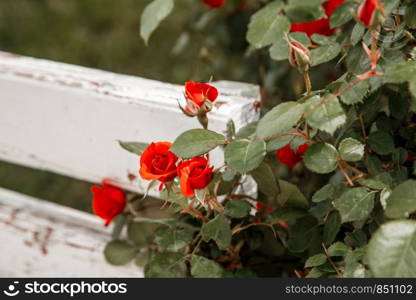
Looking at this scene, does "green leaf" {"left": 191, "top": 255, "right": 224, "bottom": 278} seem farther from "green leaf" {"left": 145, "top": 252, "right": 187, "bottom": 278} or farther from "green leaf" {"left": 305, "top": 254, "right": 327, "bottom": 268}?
"green leaf" {"left": 305, "top": 254, "right": 327, "bottom": 268}

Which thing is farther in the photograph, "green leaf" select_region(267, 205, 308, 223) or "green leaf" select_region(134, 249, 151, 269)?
A: "green leaf" select_region(134, 249, 151, 269)

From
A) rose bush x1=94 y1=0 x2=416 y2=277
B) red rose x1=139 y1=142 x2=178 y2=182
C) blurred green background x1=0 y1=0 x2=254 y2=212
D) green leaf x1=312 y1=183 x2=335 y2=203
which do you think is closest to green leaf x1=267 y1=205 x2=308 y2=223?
rose bush x1=94 y1=0 x2=416 y2=277

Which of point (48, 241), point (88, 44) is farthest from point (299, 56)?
point (88, 44)

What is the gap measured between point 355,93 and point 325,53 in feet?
0.49

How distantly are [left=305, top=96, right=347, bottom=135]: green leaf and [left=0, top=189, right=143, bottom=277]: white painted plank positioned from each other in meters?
0.58

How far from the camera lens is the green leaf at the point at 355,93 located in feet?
2.21

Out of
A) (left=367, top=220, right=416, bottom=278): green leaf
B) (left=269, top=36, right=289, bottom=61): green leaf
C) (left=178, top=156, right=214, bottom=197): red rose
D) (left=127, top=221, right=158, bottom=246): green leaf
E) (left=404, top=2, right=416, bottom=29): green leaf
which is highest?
(left=269, top=36, right=289, bottom=61): green leaf

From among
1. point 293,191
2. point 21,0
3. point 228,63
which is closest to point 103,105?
point 293,191

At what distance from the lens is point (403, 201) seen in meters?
0.60

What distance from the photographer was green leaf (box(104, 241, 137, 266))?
105cm

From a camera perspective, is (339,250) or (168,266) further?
(168,266)

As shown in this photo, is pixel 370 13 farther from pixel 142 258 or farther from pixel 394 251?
pixel 142 258

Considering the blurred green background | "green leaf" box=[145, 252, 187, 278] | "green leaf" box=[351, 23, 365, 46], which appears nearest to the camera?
"green leaf" box=[351, 23, 365, 46]

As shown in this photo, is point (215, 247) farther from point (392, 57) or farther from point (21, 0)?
point (21, 0)
